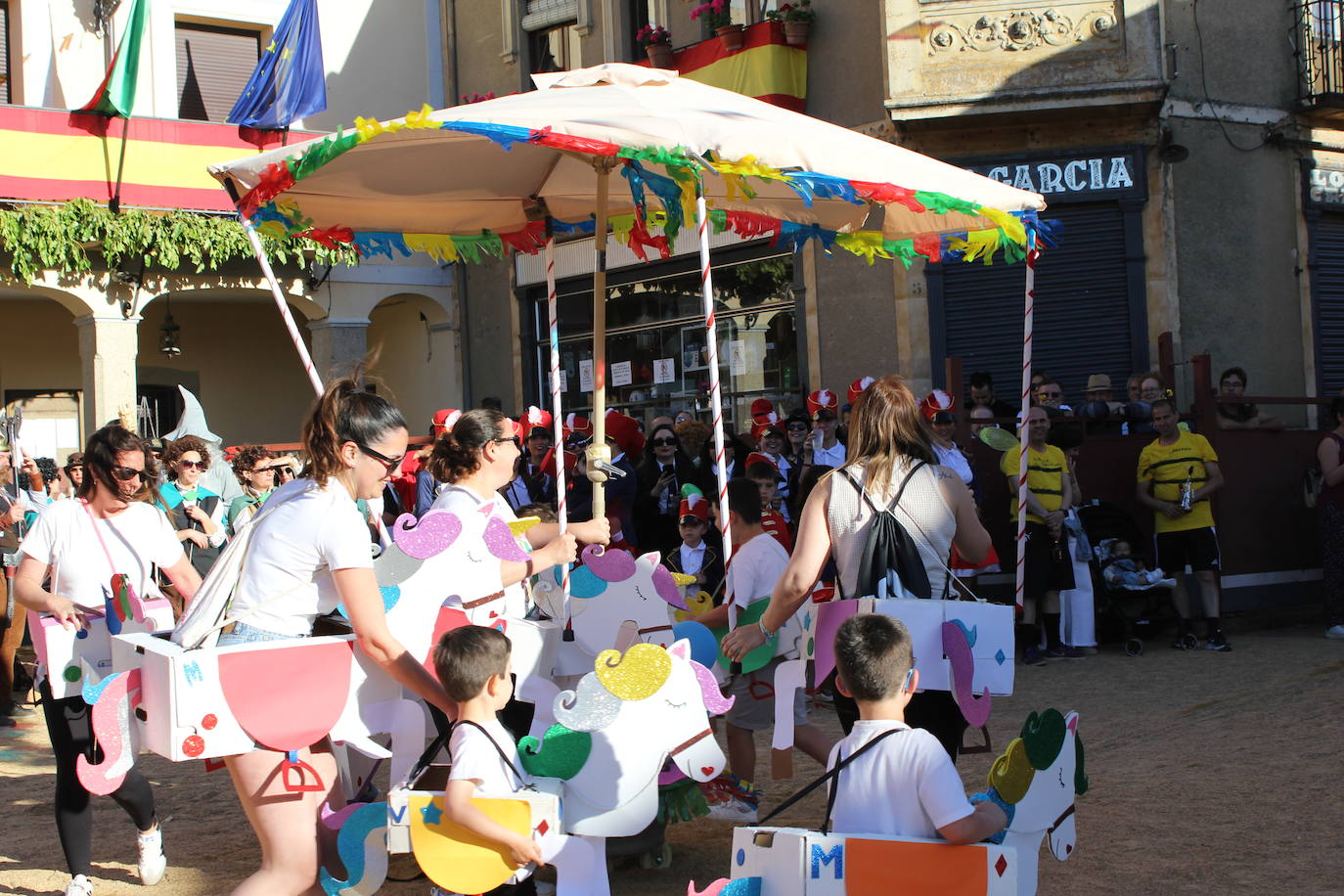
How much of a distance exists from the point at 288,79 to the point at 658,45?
4535 millimetres

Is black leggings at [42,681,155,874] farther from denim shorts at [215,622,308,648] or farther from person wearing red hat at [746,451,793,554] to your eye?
person wearing red hat at [746,451,793,554]

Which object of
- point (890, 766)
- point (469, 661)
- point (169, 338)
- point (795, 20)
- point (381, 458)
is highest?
point (795, 20)

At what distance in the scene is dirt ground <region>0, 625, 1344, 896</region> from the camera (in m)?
4.82

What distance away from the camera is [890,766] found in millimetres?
3439

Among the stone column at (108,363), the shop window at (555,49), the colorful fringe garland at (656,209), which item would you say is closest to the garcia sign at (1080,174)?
the shop window at (555,49)

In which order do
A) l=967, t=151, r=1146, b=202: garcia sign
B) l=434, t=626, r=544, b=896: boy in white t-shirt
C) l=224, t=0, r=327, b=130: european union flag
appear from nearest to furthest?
l=434, t=626, r=544, b=896: boy in white t-shirt, l=967, t=151, r=1146, b=202: garcia sign, l=224, t=0, r=327, b=130: european union flag

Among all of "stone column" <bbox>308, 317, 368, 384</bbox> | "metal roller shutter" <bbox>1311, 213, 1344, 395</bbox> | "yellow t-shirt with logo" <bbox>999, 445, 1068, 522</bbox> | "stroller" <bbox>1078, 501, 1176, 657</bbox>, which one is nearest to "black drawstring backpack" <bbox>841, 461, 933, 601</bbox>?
"yellow t-shirt with logo" <bbox>999, 445, 1068, 522</bbox>

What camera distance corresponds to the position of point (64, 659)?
190 inches

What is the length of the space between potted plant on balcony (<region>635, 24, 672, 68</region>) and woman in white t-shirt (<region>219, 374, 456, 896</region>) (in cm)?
1163

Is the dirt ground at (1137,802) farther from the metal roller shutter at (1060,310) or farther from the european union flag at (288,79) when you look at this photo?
the european union flag at (288,79)

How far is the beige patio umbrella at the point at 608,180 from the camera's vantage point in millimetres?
4742

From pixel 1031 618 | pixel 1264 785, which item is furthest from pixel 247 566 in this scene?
pixel 1031 618

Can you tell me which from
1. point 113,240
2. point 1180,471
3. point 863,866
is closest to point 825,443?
point 1180,471

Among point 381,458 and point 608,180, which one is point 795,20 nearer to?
point 608,180
